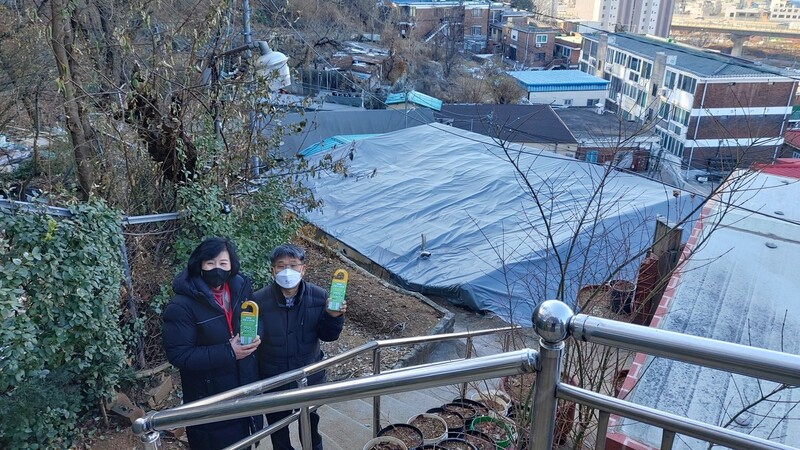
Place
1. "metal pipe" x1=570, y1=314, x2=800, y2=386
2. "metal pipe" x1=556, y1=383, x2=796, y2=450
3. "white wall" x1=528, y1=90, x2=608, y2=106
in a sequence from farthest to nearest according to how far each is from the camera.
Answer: "white wall" x1=528, y1=90, x2=608, y2=106
"metal pipe" x1=556, y1=383, x2=796, y2=450
"metal pipe" x1=570, y1=314, x2=800, y2=386

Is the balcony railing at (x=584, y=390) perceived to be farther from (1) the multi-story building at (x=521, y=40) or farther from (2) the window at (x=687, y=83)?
(1) the multi-story building at (x=521, y=40)

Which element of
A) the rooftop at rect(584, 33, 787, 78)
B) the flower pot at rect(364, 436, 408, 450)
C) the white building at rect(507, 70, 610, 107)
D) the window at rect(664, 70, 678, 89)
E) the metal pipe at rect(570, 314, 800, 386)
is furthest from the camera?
the white building at rect(507, 70, 610, 107)

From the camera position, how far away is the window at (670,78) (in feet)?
114

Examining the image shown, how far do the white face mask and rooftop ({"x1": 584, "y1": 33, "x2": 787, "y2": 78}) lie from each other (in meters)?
27.7

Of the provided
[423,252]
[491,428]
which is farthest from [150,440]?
[423,252]

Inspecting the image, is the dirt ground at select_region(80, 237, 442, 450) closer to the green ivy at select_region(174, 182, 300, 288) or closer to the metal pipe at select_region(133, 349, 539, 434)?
the green ivy at select_region(174, 182, 300, 288)

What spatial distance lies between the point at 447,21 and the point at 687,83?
19527mm

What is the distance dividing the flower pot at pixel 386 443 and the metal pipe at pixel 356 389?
176 cm

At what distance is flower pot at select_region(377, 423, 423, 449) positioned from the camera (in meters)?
3.81

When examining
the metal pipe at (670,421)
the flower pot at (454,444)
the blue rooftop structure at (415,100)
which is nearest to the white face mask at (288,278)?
the flower pot at (454,444)

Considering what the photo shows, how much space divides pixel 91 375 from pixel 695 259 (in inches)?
213

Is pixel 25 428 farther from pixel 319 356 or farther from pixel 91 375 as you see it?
pixel 319 356

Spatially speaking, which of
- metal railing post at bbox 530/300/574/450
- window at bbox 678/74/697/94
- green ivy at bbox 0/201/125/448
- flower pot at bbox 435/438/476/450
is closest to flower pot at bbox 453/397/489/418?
flower pot at bbox 435/438/476/450

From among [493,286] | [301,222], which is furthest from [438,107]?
[301,222]
